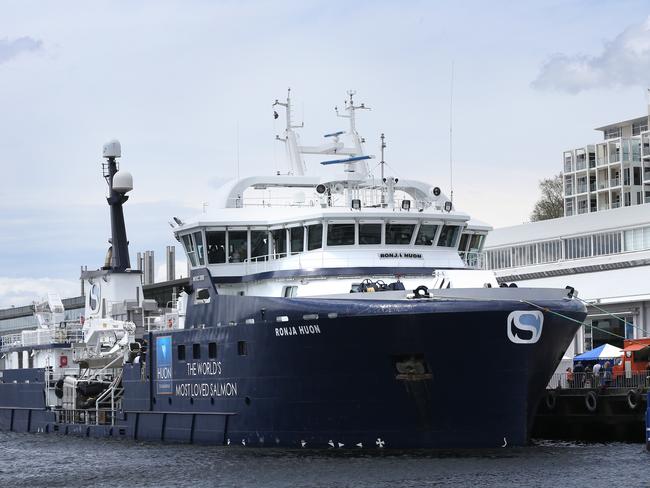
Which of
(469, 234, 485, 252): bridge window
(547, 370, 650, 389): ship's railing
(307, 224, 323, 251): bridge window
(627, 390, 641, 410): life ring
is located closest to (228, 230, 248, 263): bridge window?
(307, 224, 323, 251): bridge window

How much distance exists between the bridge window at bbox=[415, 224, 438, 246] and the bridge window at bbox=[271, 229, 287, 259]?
354 centimetres

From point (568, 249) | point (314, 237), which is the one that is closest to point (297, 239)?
point (314, 237)

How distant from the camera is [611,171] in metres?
111

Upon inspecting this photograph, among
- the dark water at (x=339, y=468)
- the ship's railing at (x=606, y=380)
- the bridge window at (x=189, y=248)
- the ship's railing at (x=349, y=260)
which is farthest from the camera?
the ship's railing at (x=606, y=380)

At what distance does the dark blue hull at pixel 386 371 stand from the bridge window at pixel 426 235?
5.49 meters

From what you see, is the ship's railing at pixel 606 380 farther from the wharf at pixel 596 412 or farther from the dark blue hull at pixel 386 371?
the dark blue hull at pixel 386 371

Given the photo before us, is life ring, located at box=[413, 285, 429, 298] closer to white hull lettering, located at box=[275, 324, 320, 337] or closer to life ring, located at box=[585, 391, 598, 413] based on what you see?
white hull lettering, located at box=[275, 324, 320, 337]

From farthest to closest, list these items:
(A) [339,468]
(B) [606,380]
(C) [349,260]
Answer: (B) [606,380] → (C) [349,260] → (A) [339,468]

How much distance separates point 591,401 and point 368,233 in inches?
323

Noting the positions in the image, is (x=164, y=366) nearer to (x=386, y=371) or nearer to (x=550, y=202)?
(x=386, y=371)

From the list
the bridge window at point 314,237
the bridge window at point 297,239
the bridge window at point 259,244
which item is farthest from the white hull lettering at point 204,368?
the bridge window at point 314,237

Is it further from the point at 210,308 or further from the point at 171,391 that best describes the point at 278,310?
the point at 171,391

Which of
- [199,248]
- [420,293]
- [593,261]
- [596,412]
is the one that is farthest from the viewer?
[593,261]

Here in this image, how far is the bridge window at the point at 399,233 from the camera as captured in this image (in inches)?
1352
